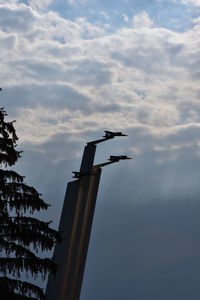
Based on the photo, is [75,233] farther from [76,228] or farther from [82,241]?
[82,241]

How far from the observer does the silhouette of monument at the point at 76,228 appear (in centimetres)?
1678

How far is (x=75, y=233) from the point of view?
17.3 m

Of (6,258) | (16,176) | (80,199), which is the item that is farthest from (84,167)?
(6,258)

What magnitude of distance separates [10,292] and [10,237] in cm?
147

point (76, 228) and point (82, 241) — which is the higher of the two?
point (76, 228)

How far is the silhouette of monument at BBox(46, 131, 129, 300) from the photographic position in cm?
1678

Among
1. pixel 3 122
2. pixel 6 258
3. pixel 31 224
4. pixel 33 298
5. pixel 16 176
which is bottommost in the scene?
pixel 33 298

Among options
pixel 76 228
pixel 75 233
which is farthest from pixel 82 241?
pixel 76 228

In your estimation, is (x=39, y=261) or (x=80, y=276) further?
(x=80, y=276)

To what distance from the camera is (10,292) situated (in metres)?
12.5

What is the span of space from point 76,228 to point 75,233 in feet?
0.57

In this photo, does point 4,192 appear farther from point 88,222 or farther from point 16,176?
point 88,222

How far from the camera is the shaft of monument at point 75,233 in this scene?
16.8 metres

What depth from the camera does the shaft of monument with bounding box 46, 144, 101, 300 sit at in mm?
16781
